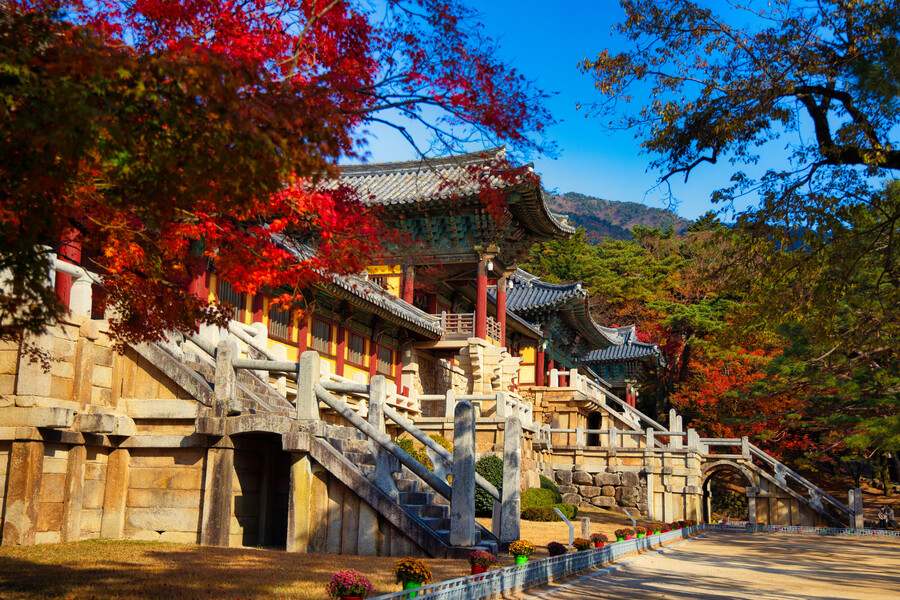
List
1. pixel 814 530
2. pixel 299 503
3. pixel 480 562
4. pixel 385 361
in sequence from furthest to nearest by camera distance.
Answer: pixel 814 530
pixel 385 361
pixel 299 503
pixel 480 562

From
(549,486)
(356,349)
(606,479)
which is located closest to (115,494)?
(356,349)

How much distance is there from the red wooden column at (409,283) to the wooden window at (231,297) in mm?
10502

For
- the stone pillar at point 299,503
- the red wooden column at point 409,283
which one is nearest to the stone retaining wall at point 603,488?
the red wooden column at point 409,283

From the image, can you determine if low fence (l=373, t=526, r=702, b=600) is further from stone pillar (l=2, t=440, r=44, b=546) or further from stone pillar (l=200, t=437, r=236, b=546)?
stone pillar (l=2, t=440, r=44, b=546)

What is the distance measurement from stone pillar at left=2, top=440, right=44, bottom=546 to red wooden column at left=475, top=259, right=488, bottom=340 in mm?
19830

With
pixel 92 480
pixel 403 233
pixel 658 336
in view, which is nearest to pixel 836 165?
pixel 92 480

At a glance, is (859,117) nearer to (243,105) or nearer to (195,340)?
(243,105)

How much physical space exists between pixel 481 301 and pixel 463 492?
18.4m

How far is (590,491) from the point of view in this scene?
101 ft

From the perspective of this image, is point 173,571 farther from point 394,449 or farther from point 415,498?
point 415,498

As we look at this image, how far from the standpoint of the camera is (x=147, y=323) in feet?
30.5

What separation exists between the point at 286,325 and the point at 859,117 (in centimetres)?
1521

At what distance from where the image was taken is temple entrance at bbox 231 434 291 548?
12.5 m

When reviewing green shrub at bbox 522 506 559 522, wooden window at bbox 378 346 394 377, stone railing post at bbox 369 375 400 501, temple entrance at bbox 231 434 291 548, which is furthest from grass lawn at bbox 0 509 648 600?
wooden window at bbox 378 346 394 377
